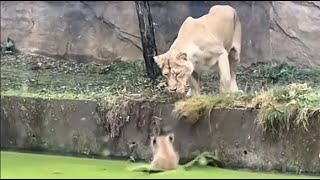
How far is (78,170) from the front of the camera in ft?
12.8

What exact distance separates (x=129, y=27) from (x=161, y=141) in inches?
147

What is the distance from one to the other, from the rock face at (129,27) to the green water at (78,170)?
10.6ft

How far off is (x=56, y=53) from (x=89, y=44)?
347 mm

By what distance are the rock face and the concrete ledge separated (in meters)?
2.72

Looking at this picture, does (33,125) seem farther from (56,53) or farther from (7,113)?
(56,53)

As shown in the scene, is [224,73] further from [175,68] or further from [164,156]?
[164,156]

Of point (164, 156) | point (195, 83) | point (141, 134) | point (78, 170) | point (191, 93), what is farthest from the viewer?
point (195, 83)

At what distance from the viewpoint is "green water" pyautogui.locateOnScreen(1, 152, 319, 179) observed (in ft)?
12.2

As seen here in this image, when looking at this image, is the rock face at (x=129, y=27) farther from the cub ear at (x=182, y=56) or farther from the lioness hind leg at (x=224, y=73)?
the cub ear at (x=182, y=56)

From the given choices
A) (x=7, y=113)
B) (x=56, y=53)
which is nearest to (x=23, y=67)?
(x=56, y=53)

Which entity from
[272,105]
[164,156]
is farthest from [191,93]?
[164,156]

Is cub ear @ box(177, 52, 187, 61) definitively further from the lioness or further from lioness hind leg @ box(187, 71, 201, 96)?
lioness hind leg @ box(187, 71, 201, 96)

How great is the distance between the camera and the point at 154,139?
4.50 metres

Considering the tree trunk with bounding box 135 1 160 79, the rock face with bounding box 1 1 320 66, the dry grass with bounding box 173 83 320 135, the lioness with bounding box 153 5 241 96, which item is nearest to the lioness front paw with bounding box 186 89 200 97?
the lioness with bounding box 153 5 241 96
